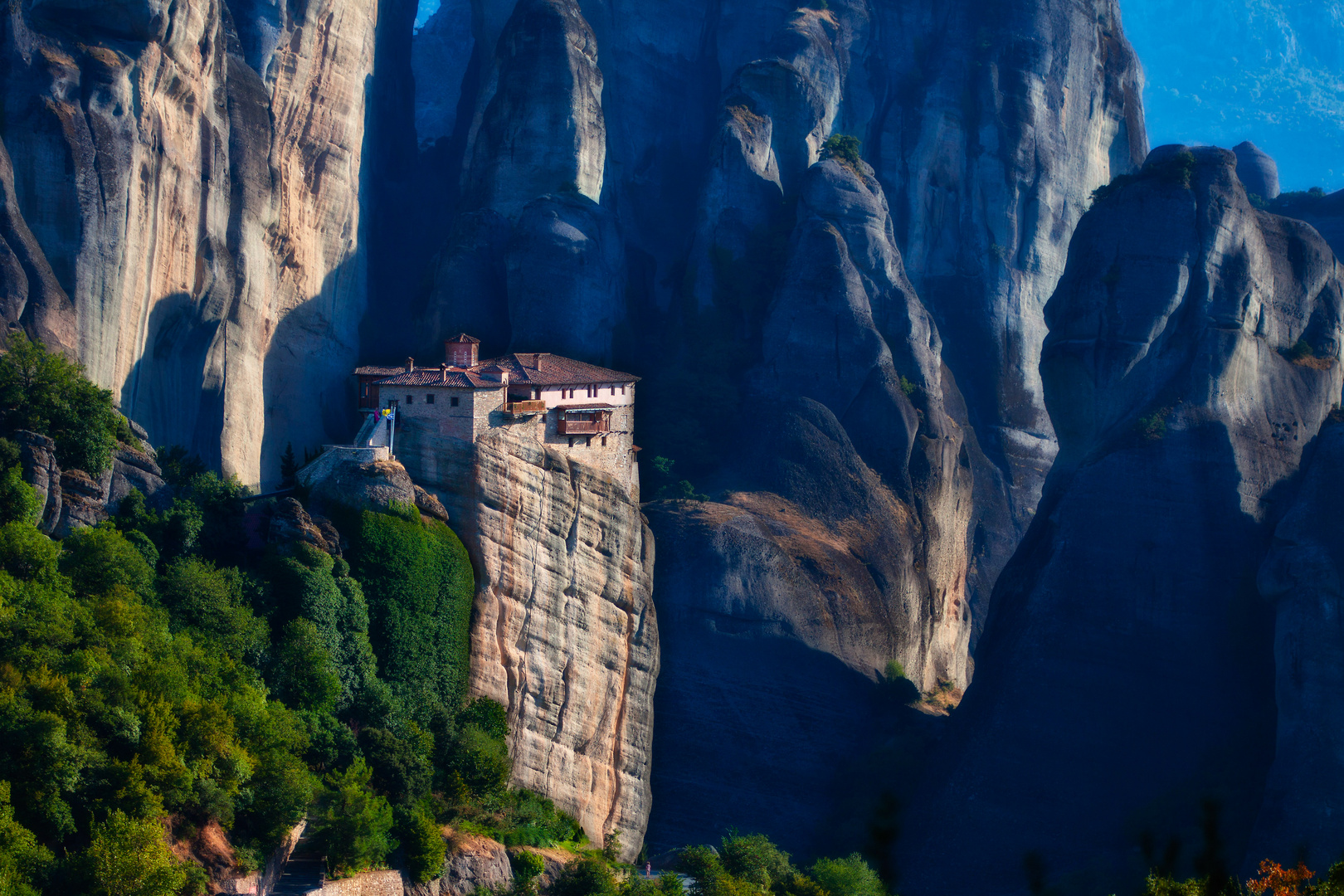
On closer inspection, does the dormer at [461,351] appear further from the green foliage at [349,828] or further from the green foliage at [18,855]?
the green foliage at [18,855]

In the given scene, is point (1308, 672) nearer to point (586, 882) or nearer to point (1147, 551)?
point (1147, 551)

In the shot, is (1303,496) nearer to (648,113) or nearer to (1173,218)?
(1173,218)

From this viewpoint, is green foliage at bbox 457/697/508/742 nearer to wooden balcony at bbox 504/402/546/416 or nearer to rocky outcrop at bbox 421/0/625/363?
wooden balcony at bbox 504/402/546/416

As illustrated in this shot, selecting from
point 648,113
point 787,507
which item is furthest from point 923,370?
point 648,113

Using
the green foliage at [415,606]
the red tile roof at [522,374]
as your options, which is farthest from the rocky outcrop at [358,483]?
the red tile roof at [522,374]

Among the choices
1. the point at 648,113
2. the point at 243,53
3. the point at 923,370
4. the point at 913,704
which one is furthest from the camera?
the point at 648,113

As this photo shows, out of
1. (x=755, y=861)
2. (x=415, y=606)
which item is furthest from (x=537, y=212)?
(x=755, y=861)
